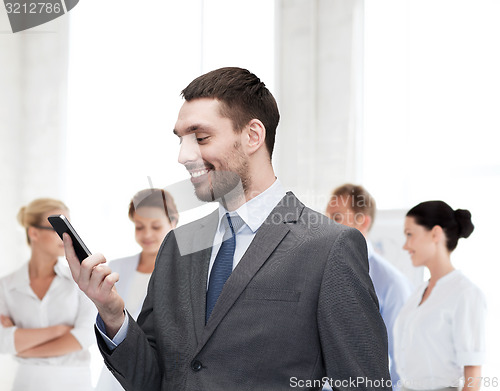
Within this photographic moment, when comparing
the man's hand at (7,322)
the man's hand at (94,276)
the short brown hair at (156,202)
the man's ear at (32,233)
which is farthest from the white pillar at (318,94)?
the man's hand at (94,276)

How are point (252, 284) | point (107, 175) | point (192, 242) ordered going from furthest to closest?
1. point (107, 175)
2. point (192, 242)
3. point (252, 284)

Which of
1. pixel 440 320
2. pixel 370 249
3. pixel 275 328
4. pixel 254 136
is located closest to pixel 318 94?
pixel 370 249

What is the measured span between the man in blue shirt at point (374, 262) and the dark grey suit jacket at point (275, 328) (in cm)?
172

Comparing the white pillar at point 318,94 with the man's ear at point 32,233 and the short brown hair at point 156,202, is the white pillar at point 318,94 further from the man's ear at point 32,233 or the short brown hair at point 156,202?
the man's ear at point 32,233

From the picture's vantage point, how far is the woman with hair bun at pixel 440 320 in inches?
98.3

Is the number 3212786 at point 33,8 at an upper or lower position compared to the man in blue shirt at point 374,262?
upper

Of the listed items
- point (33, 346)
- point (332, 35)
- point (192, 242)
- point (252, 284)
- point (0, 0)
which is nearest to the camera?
point (252, 284)

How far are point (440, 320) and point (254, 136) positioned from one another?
1733 mm

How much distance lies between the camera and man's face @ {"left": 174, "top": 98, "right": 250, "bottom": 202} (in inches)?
41.4

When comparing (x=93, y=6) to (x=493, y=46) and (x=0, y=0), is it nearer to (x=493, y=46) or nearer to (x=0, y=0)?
(x=0, y=0)

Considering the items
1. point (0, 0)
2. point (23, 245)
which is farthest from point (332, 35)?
point (23, 245)

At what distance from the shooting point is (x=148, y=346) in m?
1.02

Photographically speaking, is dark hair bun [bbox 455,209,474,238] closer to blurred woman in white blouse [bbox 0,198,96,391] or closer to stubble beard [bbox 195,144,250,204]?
blurred woman in white blouse [bbox 0,198,96,391]

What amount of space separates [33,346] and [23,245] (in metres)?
0.50
